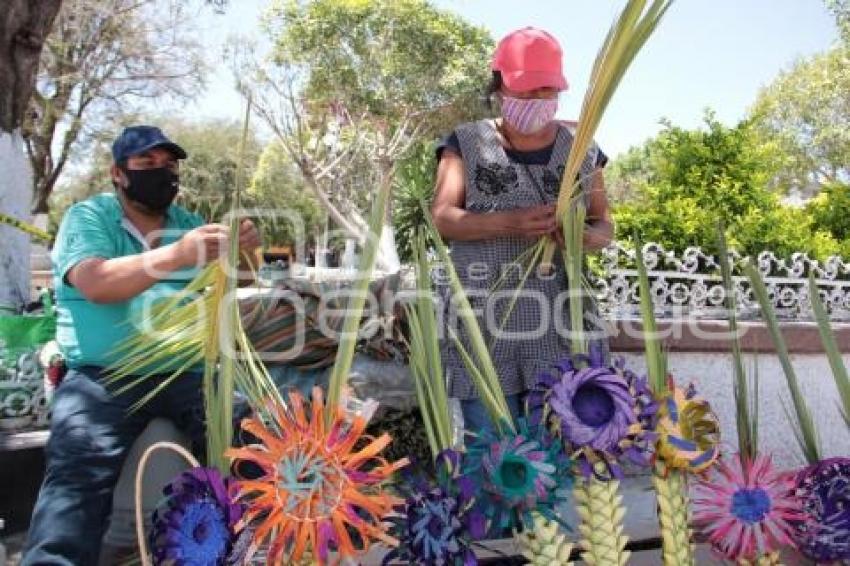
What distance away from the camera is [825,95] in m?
24.9

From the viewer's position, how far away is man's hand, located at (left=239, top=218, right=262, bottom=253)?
4.81 ft

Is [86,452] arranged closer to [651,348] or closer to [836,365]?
[651,348]

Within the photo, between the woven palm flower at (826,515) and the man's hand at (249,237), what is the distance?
39.2 inches

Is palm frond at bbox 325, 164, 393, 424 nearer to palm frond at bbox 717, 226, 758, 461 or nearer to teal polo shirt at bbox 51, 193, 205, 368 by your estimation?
palm frond at bbox 717, 226, 758, 461

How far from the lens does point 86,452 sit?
200cm

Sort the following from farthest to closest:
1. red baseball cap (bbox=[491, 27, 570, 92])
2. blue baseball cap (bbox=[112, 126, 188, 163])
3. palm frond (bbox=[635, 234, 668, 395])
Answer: blue baseball cap (bbox=[112, 126, 188, 163]) → red baseball cap (bbox=[491, 27, 570, 92]) → palm frond (bbox=[635, 234, 668, 395])

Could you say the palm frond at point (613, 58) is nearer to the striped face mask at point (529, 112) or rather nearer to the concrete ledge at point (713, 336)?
the striped face mask at point (529, 112)

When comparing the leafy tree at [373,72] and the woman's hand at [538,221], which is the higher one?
the leafy tree at [373,72]

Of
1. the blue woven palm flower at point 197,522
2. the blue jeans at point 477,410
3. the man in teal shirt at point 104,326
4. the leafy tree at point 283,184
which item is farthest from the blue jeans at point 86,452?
the leafy tree at point 283,184

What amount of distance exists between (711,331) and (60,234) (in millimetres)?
2432

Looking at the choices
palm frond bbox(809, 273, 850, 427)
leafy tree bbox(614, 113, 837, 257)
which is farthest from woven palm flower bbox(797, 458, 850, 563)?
leafy tree bbox(614, 113, 837, 257)

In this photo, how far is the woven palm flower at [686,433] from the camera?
3.61 feet

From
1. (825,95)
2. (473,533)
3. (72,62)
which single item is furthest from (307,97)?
(473,533)

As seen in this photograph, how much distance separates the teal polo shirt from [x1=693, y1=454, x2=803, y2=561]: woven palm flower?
→ 1433mm
